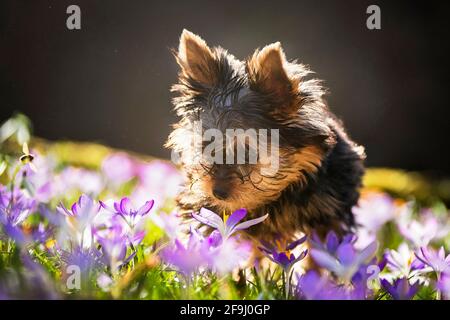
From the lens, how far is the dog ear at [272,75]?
102 inches

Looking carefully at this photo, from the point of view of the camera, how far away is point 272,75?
271 cm

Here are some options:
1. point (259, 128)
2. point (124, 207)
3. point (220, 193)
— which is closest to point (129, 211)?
point (124, 207)

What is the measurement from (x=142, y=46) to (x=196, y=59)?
0.48 meters

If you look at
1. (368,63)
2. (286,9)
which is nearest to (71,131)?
(286,9)

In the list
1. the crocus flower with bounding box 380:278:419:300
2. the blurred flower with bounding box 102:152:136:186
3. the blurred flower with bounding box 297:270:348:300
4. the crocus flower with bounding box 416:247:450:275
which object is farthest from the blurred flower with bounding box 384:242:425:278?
the blurred flower with bounding box 102:152:136:186

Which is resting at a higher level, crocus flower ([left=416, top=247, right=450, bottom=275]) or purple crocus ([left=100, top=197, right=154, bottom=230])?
purple crocus ([left=100, top=197, right=154, bottom=230])

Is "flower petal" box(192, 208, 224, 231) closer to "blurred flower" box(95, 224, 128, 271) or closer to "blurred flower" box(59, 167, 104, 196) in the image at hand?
"blurred flower" box(95, 224, 128, 271)

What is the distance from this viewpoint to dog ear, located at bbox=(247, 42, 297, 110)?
2.60 m

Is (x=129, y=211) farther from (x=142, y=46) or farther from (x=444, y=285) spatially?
(x=142, y=46)

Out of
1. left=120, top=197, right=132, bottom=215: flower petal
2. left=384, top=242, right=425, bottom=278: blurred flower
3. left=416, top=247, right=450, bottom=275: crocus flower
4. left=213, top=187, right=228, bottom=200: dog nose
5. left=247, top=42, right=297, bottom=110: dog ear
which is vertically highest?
left=247, top=42, right=297, bottom=110: dog ear

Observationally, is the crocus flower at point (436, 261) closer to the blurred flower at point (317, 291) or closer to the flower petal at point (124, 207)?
the blurred flower at point (317, 291)
